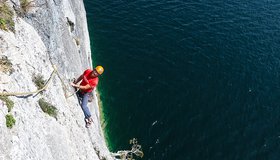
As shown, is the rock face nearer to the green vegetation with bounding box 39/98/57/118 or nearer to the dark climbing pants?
the green vegetation with bounding box 39/98/57/118

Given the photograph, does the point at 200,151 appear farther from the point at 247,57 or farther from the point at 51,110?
the point at 51,110

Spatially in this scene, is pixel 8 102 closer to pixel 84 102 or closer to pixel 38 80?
pixel 38 80

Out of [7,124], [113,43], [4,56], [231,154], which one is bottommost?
[231,154]

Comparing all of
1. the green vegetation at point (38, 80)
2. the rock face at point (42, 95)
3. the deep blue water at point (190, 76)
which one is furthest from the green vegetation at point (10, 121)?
the deep blue water at point (190, 76)

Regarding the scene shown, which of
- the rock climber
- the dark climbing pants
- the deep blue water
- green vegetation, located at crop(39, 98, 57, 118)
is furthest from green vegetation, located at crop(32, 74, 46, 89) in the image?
the deep blue water

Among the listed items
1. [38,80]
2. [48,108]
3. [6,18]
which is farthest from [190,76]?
[6,18]

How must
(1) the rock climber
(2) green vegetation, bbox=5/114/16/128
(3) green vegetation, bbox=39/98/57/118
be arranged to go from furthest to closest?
(1) the rock climber → (3) green vegetation, bbox=39/98/57/118 → (2) green vegetation, bbox=5/114/16/128

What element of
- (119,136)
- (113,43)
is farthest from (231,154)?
(113,43)
